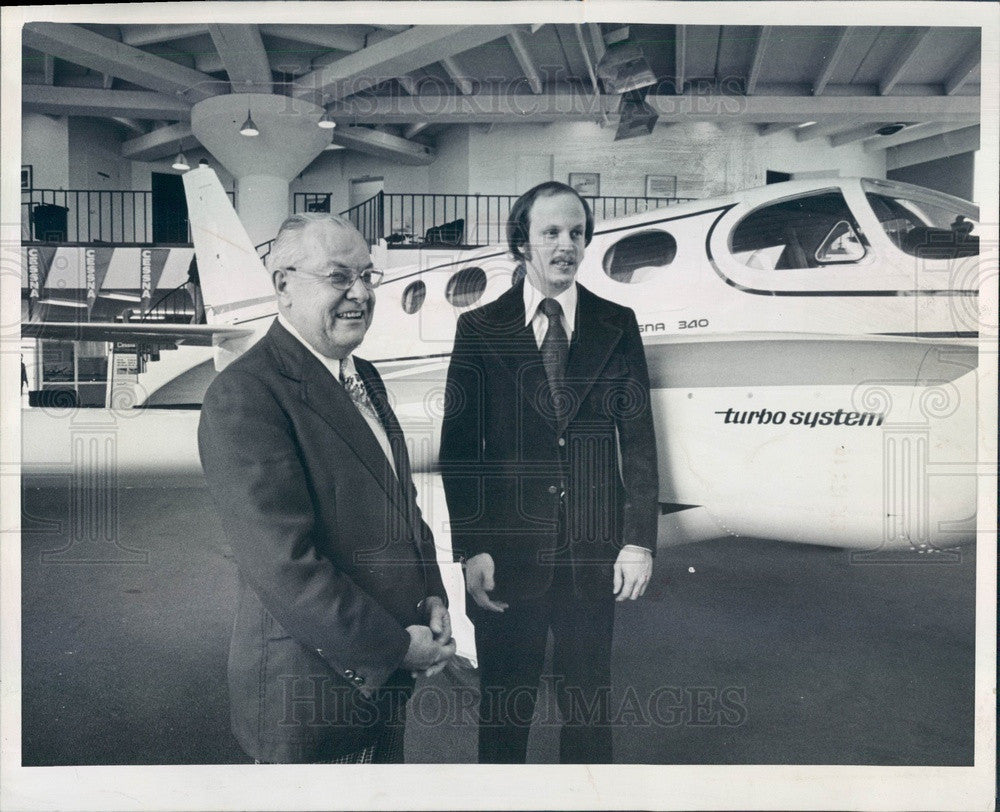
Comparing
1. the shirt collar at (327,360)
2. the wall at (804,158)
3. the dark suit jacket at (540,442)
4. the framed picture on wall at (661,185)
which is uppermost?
the wall at (804,158)

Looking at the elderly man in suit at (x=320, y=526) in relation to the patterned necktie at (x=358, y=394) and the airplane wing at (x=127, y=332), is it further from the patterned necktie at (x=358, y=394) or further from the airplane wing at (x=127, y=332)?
the airplane wing at (x=127, y=332)

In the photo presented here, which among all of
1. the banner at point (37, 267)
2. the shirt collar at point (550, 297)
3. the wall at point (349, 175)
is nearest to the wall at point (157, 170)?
the wall at point (349, 175)

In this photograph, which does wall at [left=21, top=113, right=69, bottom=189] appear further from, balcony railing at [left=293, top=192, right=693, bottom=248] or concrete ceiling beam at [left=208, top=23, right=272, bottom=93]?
balcony railing at [left=293, top=192, right=693, bottom=248]

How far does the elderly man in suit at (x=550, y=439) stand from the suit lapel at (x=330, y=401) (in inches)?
9.7

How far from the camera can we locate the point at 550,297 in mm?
2893

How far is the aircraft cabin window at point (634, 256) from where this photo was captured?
2877 mm

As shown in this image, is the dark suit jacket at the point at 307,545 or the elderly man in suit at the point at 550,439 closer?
the dark suit jacket at the point at 307,545

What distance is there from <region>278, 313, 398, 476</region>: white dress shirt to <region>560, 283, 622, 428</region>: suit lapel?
634 millimetres

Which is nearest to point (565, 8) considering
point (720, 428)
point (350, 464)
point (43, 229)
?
point (720, 428)

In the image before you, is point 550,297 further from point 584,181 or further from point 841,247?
point 841,247

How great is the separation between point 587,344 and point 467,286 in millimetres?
482

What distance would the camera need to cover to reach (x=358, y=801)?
293 centimetres

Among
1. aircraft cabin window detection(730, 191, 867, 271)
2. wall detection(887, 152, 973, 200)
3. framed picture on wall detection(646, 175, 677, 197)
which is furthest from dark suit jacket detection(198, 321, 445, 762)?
wall detection(887, 152, 973, 200)

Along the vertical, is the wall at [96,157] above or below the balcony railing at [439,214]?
above
